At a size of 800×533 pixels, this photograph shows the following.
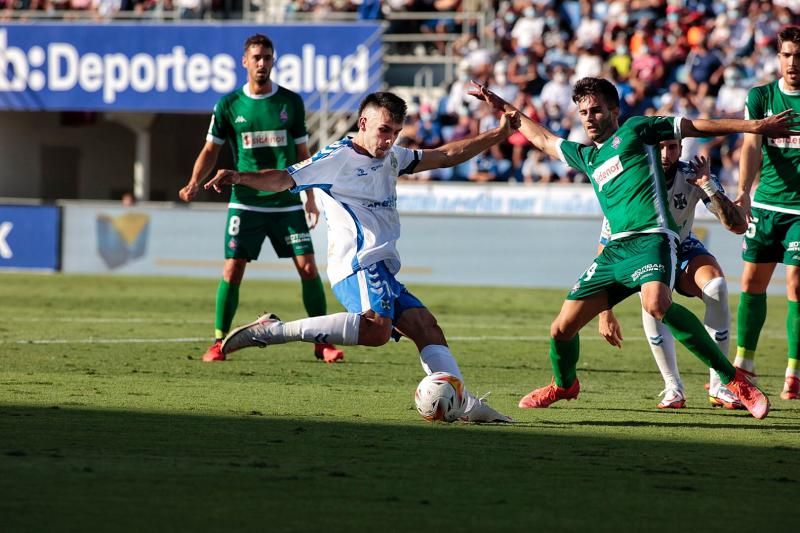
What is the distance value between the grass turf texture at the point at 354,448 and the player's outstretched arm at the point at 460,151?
4.97ft

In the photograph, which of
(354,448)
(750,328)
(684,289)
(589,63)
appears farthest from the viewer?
(589,63)

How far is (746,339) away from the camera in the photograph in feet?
30.2

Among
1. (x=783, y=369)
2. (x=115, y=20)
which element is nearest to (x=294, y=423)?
(x=783, y=369)

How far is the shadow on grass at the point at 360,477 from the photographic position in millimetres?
4660

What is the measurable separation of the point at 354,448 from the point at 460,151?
2.45m

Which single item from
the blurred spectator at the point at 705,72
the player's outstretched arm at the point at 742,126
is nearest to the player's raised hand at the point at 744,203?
the player's outstretched arm at the point at 742,126

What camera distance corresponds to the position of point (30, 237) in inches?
907

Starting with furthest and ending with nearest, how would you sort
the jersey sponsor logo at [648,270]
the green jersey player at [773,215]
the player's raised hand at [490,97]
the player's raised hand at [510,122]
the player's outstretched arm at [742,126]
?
the green jersey player at [773,215] → the player's raised hand at [490,97] → the player's raised hand at [510,122] → the jersey sponsor logo at [648,270] → the player's outstretched arm at [742,126]

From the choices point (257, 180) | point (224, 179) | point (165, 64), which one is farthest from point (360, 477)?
point (165, 64)

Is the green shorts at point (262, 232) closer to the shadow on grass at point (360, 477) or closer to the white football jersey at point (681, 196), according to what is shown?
the white football jersey at point (681, 196)

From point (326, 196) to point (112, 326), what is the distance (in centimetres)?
655

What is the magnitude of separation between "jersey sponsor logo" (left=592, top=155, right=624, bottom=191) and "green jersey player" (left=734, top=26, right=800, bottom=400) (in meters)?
1.47

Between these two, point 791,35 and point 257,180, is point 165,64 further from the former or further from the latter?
point 257,180

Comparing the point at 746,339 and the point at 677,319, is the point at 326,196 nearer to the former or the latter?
the point at 677,319
